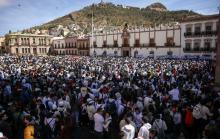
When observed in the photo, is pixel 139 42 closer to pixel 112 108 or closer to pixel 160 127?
pixel 112 108

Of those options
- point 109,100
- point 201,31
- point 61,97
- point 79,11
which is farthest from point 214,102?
point 79,11

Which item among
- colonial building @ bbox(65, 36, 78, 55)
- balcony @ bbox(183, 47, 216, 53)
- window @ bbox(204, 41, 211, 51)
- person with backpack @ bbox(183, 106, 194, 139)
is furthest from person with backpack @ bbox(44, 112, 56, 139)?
colonial building @ bbox(65, 36, 78, 55)

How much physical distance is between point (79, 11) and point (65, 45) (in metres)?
64.2

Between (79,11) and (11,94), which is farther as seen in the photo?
(79,11)

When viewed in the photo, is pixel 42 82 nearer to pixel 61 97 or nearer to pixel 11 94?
pixel 11 94

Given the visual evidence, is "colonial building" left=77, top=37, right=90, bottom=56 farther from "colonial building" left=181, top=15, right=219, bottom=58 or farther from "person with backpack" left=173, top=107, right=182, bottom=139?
"person with backpack" left=173, top=107, right=182, bottom=139

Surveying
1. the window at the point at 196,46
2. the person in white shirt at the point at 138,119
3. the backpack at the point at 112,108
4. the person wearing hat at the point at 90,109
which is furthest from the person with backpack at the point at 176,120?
the window at the point at 196,46

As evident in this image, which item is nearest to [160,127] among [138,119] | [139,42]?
[138,119]

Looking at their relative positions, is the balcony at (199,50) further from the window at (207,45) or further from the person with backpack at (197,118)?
the person with backpack at (197,118)

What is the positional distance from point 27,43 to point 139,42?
4054 cm

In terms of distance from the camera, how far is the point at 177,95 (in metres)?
12.2

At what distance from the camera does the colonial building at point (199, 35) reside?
136ft

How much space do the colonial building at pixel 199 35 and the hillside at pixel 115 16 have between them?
202ft

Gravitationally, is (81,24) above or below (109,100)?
above
